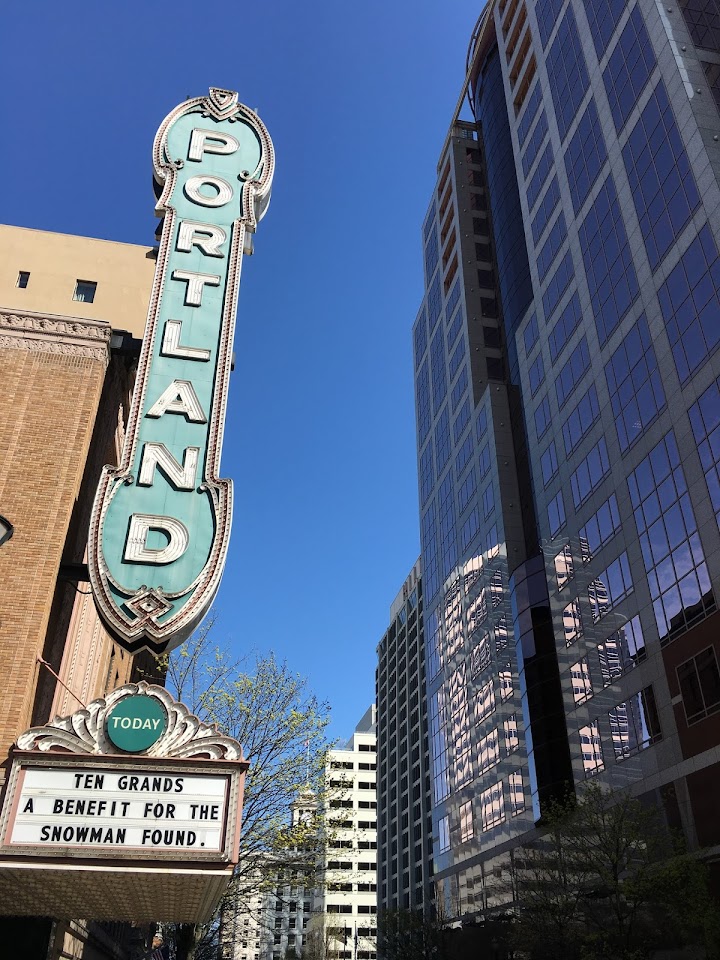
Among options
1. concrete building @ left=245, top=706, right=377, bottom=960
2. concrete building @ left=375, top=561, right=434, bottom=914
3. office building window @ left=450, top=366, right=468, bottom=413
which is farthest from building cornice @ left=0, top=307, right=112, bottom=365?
concrete building @ left=375, top=561, right=434, bottom=914

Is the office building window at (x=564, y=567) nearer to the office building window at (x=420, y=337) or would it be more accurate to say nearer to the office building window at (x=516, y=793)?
the office building window at (x=516, y=793)

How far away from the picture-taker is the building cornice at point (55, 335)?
2197cm

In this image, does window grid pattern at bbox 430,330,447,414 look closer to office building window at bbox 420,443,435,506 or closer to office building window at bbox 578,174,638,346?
office building window at bbox 420,443,435,506

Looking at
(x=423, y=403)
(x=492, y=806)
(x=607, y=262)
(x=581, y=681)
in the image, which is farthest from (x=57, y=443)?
(x=423, y=403)

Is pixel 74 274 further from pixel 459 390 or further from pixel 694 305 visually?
pixel 459 390

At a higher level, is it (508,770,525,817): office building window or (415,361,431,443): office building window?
(415,361,431,443): office building window

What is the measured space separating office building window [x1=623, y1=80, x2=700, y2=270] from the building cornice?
3411 centimetres

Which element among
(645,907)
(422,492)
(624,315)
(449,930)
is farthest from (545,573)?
(422,492)

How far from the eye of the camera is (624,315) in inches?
1916

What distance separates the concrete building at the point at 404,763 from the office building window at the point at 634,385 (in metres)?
67.7

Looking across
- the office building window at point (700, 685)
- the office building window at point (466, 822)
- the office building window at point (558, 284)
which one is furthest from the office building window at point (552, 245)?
the office building window at point (466, 822)

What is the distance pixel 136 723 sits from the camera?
1337 centimetres

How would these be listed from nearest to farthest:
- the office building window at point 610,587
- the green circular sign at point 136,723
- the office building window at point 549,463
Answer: the green circular sign at point 136,723, the office building window at point 610,587, the office building window at point 549,463

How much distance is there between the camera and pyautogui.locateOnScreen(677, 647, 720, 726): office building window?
115 feet
